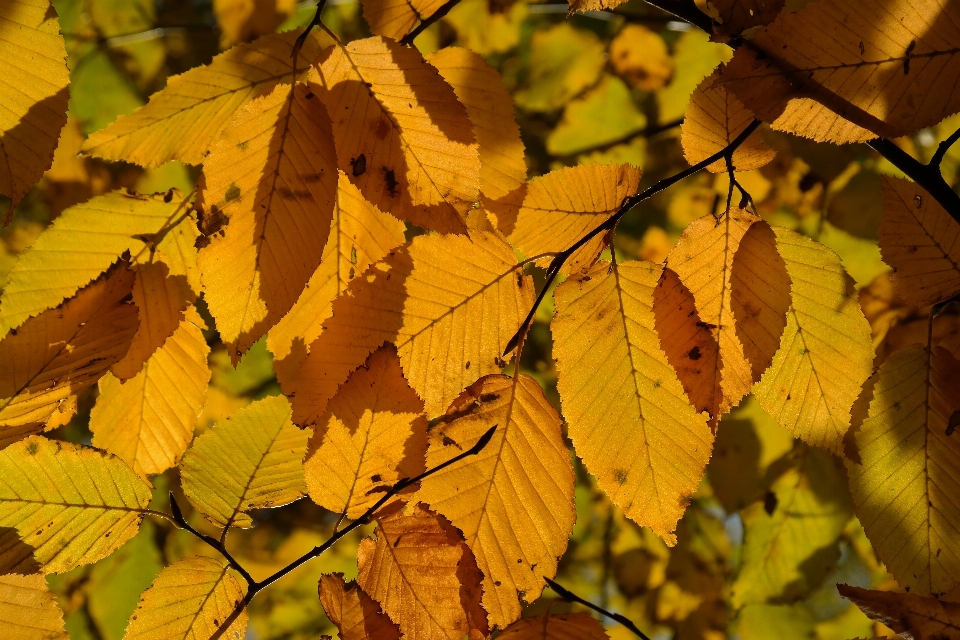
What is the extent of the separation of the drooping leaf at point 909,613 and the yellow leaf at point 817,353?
0.12 metres

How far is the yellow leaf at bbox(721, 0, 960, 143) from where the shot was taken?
412mm

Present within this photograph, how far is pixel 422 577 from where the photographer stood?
0.54 metres

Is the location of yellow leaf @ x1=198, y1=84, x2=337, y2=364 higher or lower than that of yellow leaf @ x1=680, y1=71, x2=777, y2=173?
lower

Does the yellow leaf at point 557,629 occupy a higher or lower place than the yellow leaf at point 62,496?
lower

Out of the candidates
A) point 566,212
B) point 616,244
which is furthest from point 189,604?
point 616,244

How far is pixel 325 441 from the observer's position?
547 mm

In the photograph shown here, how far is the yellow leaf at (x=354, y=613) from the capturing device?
549 mm

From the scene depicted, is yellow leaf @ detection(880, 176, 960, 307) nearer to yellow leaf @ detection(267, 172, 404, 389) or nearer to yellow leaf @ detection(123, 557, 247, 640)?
yellow leaf @ detection(267, 172, 404, 389)

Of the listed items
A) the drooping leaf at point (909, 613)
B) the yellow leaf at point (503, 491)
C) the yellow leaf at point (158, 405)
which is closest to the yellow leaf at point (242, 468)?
the yellow leaf at point (158, 405)

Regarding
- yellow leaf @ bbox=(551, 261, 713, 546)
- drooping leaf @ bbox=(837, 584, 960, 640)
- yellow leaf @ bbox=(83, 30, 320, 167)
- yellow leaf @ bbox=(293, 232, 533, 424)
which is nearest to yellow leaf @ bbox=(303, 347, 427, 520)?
yellow leaf @ bbox=(293, 232, 533, 424)

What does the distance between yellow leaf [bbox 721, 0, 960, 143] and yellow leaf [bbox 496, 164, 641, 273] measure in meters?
0.14

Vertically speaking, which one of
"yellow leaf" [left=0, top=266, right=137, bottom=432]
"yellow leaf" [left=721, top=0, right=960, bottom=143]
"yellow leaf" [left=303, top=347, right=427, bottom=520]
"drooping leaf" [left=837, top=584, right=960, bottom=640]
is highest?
"yellow leaf" [left=721, top=0, right=960, bottom=143]

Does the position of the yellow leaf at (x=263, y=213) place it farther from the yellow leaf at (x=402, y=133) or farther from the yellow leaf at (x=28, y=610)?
the yellow leaf at (x=28, y=610)

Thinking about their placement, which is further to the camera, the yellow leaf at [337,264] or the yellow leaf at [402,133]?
the yellow leaf at [337,264]
